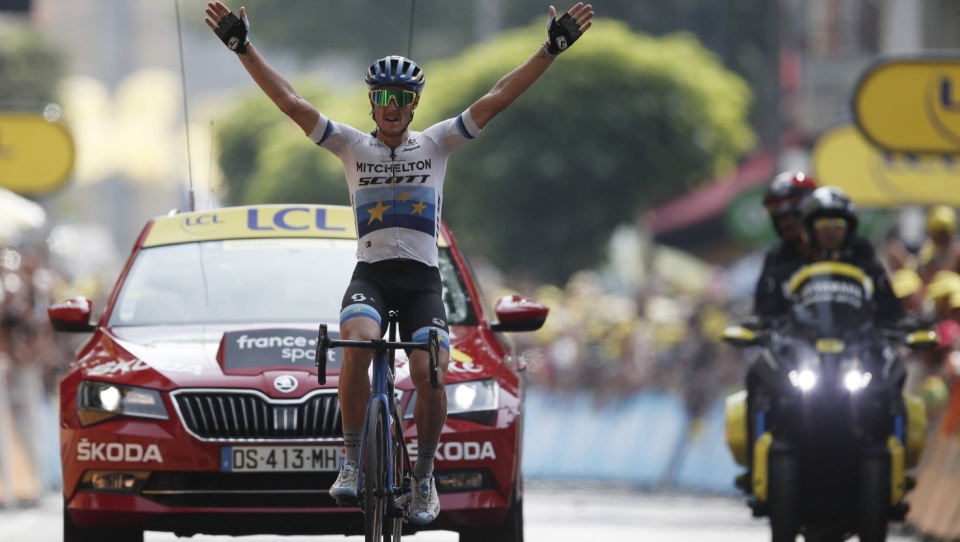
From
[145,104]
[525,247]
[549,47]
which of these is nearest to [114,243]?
[145,104]

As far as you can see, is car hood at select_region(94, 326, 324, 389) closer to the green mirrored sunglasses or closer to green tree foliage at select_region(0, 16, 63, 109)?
the green mirrored sunglasses

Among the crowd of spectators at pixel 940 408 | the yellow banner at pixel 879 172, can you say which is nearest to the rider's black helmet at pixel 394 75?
the crowd of spectators at pixel 940 408

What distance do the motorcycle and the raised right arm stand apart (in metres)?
2.68

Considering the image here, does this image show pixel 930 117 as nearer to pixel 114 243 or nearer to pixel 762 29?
pixel 762 29

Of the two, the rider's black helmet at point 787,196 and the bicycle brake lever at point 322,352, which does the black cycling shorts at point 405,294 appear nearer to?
the bicycle brake lever at point 322,352

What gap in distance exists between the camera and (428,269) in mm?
8797

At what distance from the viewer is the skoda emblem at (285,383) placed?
360 inches

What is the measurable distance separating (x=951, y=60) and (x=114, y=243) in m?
110

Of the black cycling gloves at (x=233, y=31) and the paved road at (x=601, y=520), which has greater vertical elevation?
the black cycling gloves at (x=233, y=31)

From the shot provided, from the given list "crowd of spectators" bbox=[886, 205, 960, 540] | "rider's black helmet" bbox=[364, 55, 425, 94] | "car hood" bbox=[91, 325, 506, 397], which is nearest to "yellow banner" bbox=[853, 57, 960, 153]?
"crowd of spectators" bbox=[886, 205, 960, 540]

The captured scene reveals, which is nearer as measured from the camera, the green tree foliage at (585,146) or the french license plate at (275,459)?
the french license plate at (275,459)

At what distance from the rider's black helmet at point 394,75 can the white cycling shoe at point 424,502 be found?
151cm

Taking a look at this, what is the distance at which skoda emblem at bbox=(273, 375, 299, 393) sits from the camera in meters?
9.16

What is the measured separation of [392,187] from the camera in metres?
8.73
